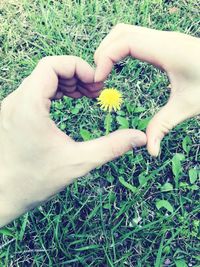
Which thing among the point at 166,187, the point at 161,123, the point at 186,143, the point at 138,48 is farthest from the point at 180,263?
the point at 138,48

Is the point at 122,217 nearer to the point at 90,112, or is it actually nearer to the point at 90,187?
the point at 90,187

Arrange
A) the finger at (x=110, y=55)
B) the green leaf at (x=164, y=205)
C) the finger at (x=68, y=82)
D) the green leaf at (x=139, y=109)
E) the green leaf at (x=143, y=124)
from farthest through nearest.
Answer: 1. the green leaf at (x=139, y=109)
2. the green leaf at (x=143, y=124)
3. the green leaf at (x=164, y=205)
4. the finger at (x=68, y=82)
5. the finger at (x=110, y=55)

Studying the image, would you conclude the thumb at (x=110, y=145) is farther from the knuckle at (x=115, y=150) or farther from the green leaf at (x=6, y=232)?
the green leaf at (x=6, y=232)

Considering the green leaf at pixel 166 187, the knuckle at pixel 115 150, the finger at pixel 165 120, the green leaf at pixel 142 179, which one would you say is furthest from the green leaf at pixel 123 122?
the knuckle at pixel 115 150

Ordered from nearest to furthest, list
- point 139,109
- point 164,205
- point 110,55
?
point 110,55 → point 164,205 → point 139,109

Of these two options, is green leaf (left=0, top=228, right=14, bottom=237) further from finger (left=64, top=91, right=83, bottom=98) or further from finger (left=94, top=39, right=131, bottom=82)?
finger (left=94, top=39, right=131, bottom=82)

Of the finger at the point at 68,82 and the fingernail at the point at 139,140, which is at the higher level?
the finger at the point at 68,82

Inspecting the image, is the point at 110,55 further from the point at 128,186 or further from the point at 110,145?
the point at 128,186
